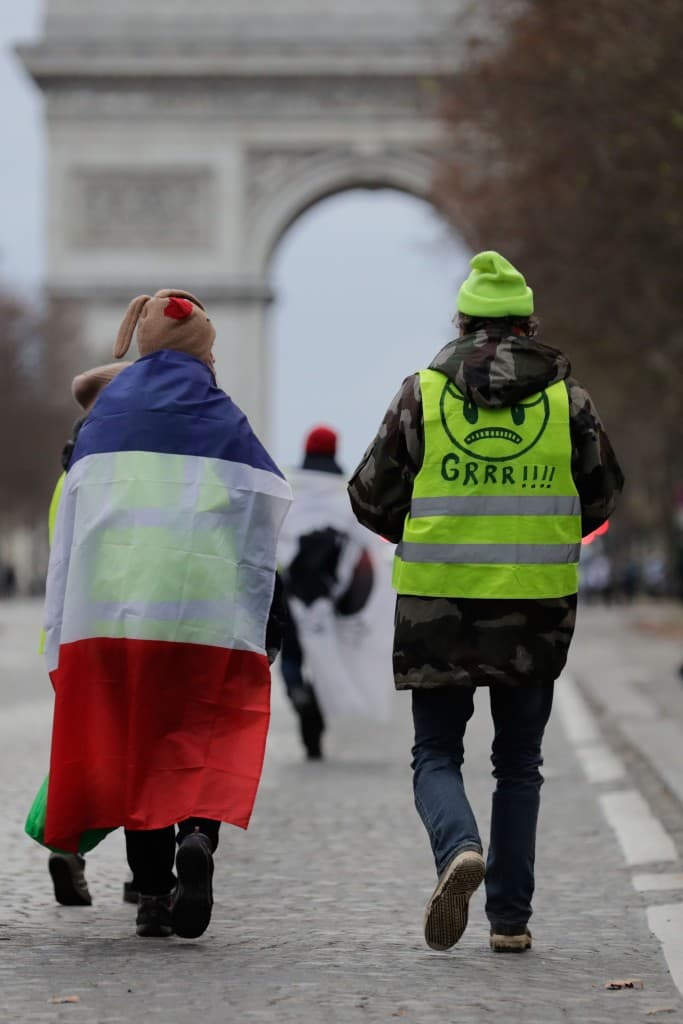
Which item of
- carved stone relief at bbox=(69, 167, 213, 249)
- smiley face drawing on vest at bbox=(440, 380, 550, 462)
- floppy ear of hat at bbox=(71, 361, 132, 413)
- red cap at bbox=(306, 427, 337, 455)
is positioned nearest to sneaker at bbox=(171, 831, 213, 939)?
smiley face drawing on vest at bbox=(440, 380, 550, 462)

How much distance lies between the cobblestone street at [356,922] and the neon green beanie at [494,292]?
1627 millimetres

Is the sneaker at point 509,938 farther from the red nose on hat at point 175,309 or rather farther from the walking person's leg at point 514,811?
the red nose on hat at point 175,309

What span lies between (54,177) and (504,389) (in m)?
43.0

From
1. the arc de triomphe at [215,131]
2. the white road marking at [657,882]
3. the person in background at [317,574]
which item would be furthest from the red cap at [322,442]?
the arc de triomphe at [215,131]

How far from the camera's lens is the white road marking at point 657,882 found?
7.99 m

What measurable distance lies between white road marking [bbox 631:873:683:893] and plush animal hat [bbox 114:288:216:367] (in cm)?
221

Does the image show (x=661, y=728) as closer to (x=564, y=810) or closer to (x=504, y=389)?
(x=564, y=810)

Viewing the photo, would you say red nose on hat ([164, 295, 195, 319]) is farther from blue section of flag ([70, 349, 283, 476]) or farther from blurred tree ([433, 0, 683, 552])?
blurred tree ([433, 0, 683, 552])

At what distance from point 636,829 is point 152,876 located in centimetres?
327

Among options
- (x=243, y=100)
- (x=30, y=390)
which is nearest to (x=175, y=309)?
(x=243, y=100)

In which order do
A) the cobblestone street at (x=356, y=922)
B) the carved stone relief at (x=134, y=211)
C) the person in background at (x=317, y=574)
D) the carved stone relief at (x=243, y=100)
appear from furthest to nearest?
the carved stone relief at (x=243, y=100) → the carved stone relief at (x=134, y=211) → the person in background at (x=317, y=574) → the cobblestone street at (x=356, y=922)

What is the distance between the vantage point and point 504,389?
21.5 ft

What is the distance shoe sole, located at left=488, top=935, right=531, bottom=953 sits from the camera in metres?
6.56

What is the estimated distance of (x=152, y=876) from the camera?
6.81 metres
